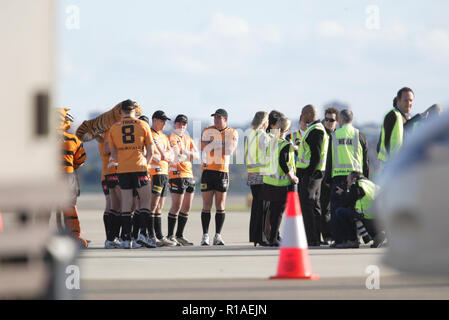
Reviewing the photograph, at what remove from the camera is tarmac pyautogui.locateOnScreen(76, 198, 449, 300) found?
7797 millimetres

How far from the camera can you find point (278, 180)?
13.5m

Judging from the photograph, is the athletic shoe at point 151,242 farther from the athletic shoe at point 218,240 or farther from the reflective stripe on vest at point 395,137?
the reflective stripe on vest at point 395,137

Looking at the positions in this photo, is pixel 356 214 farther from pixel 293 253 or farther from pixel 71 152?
pixel 293 253

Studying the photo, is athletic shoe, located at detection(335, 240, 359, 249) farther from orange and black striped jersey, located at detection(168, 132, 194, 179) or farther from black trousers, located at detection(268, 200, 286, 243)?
orange and black striped jersey, located at detection(168, 132, 194, 179)

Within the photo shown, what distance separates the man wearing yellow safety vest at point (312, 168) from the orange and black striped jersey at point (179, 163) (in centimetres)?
166

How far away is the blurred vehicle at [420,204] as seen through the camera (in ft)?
5.98

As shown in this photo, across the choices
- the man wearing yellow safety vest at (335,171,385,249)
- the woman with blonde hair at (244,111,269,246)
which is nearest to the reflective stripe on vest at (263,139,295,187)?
the woman with blonde hair at (244,111,269,246)

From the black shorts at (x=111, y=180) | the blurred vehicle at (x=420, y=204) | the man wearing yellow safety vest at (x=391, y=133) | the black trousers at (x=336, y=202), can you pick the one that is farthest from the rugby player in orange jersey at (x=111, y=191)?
the blurred vehicle at (x=420, y=204)

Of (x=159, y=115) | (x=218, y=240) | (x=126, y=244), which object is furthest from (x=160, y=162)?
(x=218, y=240)

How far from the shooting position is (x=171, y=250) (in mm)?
12961

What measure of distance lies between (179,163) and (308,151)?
1.93 meters

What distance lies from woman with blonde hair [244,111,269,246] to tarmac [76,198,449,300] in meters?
0.92

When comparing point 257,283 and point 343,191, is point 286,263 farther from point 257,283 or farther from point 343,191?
point 343,191

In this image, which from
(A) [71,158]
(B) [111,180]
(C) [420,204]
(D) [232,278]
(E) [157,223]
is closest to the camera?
(C) [420,204]
